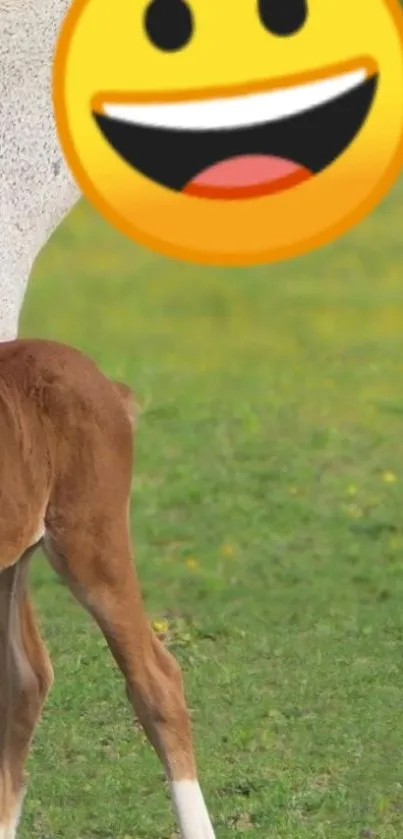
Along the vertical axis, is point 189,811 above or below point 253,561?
above

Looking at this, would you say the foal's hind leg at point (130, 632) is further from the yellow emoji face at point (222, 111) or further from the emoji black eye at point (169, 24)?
the emoji black eye at point (169, 24)

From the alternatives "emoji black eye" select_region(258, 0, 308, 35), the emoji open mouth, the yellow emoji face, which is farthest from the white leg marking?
"emoji black eye" select_region(258, 0, 308, 35)

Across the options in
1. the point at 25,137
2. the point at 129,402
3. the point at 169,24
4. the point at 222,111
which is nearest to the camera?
the point at 129,402

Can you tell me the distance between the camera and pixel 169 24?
6.35 m

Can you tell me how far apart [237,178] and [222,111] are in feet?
0.87

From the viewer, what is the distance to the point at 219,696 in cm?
675

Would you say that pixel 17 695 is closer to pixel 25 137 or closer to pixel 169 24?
pixel 25 137

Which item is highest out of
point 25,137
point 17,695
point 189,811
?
point 25,137

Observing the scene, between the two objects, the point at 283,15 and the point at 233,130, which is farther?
the point at 233,130

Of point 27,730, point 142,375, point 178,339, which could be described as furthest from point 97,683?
point 178,339

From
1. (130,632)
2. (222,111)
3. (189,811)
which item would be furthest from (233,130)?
(189,811)

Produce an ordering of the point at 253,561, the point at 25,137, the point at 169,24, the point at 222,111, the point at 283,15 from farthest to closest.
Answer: the point at 253,561 → the point at 222,111 → the point at 283,15 → the point at 169,24 → the point at 25,137

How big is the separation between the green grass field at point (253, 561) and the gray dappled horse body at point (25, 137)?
5.40 ft

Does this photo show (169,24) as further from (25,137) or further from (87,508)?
(87,508)
